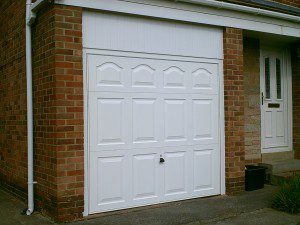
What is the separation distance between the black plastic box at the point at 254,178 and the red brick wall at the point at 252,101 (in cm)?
62

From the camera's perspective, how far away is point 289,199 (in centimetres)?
591

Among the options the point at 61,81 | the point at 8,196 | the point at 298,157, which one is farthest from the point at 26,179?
the point at 298,157

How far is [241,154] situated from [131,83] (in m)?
2.47

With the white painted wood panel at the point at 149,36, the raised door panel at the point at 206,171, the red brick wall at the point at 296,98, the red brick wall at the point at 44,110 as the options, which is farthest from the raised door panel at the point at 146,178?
the red brick wall at the point at 296,98

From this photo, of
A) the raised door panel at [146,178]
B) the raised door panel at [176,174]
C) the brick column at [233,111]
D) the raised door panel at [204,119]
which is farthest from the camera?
the brick column at [233,111]

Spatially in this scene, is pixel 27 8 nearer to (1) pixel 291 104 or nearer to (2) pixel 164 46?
(2) pixel 164 46

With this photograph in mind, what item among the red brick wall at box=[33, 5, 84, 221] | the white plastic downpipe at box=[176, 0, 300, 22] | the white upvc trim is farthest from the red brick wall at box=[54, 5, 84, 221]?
the white upvc trim

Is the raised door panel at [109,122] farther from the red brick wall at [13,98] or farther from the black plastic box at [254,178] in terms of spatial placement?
the black plastic box at [254,178]

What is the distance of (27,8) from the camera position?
581 centimetres

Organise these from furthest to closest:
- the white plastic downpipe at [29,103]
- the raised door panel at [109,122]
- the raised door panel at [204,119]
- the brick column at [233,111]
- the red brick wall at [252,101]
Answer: the red brick wall at [252,101] → the brick column at [233,111] → the raised door panel at [204,119] → the white plastic downpipe at [29,103] → the raised door panel at [109,122]

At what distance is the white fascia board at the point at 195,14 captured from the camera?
5570 millimetres

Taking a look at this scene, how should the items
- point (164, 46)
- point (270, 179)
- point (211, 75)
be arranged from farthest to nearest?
point (270, 179) → point (211, 75) → point (164, 46)

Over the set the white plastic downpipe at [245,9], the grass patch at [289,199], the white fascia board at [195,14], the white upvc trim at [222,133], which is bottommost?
the grass patch at [289,199]

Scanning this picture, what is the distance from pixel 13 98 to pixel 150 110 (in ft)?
8.20
